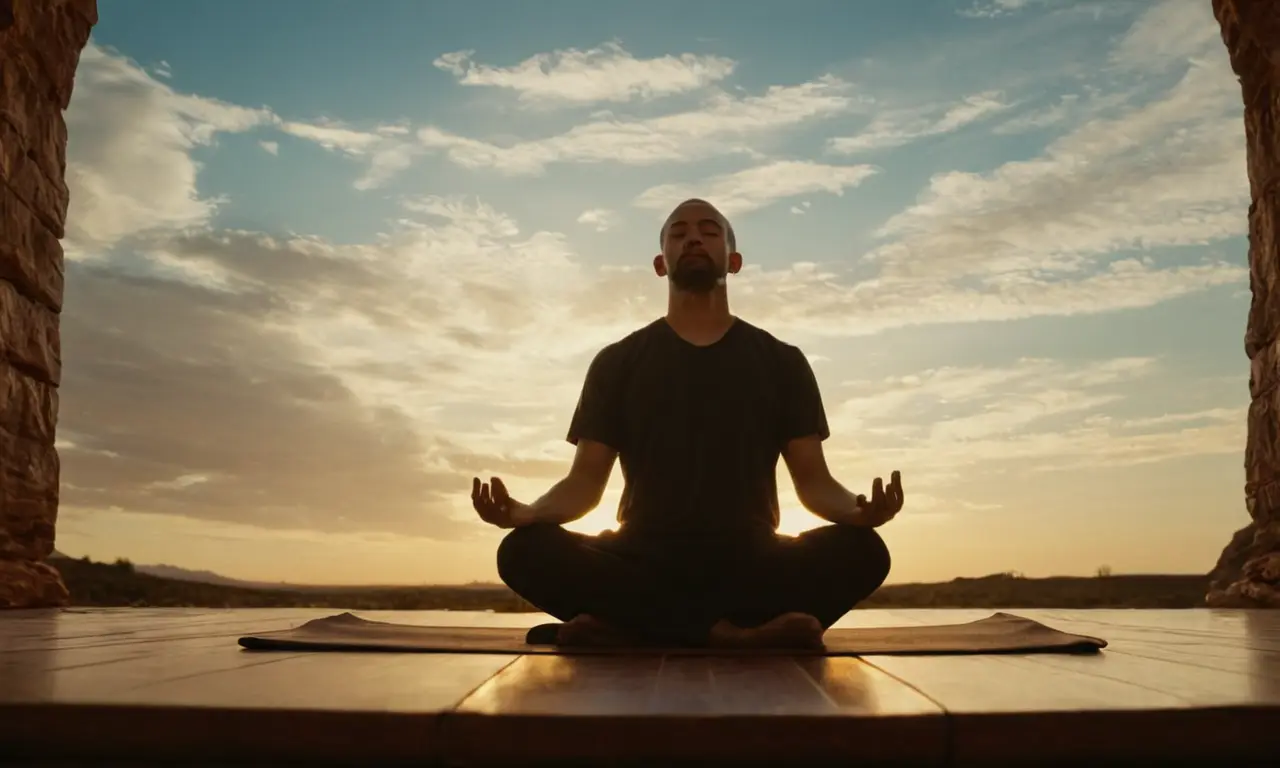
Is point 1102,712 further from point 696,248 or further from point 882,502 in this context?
point 696,248

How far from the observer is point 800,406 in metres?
3.09

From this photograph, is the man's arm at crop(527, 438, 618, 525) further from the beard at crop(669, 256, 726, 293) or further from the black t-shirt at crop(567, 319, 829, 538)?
the beard at crop(669, 256, 726, 293)

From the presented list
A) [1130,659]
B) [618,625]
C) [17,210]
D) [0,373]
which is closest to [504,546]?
[618,625]

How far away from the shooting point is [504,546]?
285 centimetres

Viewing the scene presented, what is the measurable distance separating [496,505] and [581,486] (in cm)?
39

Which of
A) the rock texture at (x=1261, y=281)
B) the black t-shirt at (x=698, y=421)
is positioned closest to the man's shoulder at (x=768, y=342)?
the black t-shirt at (x=698, y=421)

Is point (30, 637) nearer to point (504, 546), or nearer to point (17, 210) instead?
point (504, 546)

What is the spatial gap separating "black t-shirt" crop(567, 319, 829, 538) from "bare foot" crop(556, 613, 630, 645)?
0.29 m

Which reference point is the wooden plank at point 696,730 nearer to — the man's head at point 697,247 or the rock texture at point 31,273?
the man's head at point 697,247

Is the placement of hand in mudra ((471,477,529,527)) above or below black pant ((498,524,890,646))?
above

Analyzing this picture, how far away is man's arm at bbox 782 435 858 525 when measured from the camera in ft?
9.80

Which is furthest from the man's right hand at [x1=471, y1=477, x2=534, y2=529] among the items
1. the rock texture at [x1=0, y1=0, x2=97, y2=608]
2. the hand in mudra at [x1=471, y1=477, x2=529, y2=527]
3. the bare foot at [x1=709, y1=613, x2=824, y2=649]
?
the rock texture at [x1=0, y1=0, x2=97, y2=608]

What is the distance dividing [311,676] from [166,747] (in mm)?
474

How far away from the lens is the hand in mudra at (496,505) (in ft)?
8.77
